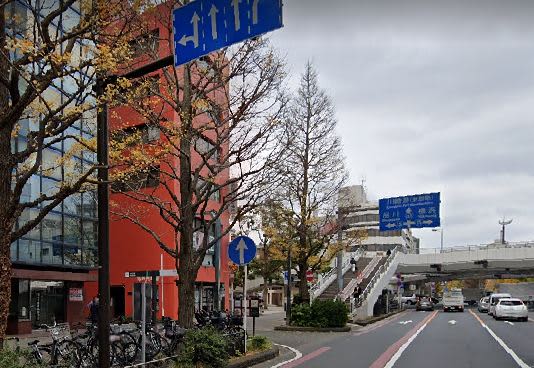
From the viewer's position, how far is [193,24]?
Answer: 25.1 feet

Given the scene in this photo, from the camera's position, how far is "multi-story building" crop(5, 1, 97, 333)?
25.9 meters

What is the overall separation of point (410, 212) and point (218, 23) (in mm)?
35300

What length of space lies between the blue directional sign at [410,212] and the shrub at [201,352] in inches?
1173

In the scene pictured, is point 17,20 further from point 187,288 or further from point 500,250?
point 500,250

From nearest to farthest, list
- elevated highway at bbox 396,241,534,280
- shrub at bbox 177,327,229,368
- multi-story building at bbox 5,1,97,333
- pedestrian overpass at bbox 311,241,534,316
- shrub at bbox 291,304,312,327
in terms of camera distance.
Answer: shrub at bbox 177,327,229,368, multi-story building at bbox 5,1,97,333, shrub at bbox 291,304,312,327, pedestrian overpass at bbox 311,241,534,316, elevated highway at bbox 396,241,534,280

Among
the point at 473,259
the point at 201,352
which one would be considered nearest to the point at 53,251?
the point at 201,352

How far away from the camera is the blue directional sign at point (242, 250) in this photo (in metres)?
15.1

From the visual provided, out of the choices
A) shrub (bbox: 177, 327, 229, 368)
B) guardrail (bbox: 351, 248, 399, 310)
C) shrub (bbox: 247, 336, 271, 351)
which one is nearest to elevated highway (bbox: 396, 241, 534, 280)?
guardrail (bbox: 351, 248, 399, 310)

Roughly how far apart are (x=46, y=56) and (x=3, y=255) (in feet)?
9.66

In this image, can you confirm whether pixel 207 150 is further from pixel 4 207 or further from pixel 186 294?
pixel 4 207

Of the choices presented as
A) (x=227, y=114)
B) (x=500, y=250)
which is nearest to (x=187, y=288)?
(x=227, y=114)

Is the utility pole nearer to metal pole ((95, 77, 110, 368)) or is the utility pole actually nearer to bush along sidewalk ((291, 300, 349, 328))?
metal pole ((95, 77, 110, 368))

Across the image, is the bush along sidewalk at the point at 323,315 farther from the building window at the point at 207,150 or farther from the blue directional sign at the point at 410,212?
the blue directional sign at the point at 410,212

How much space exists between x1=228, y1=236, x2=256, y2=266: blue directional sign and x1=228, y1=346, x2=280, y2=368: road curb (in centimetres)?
235
